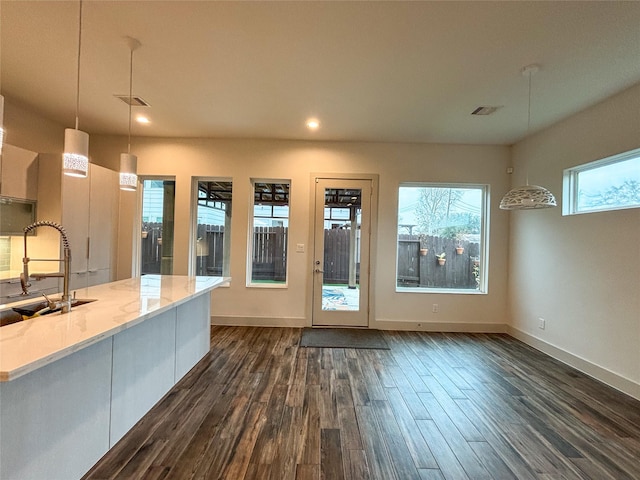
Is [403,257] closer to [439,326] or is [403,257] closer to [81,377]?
[439,326]

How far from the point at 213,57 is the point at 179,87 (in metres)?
0.74

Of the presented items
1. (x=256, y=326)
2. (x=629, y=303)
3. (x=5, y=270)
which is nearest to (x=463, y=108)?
(x=629, y=303)

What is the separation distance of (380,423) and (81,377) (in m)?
1.89

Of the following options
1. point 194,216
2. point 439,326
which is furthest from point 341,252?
point 194,216

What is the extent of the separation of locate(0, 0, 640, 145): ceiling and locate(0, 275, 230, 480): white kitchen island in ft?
6.44

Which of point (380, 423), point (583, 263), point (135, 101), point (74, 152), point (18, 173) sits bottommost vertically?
point (380, 423)

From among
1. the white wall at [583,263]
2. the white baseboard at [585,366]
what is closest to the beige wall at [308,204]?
the white wall at [583,263]

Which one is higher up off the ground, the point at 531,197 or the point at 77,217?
the point at 531,197

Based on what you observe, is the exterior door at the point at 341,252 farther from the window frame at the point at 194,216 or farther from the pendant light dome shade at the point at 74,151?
the pendant light dome shade at the point at 74,151

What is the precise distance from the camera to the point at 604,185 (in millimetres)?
3129

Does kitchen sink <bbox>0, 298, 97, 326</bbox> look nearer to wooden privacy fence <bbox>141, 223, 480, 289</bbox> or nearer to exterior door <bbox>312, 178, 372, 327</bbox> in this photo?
wooden privacy fence <bbox>141, 223, 480, 289</bbox>

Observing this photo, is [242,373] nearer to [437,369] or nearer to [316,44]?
[437,369]

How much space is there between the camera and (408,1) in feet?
6.21

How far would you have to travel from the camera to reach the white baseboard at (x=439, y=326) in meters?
4.55
